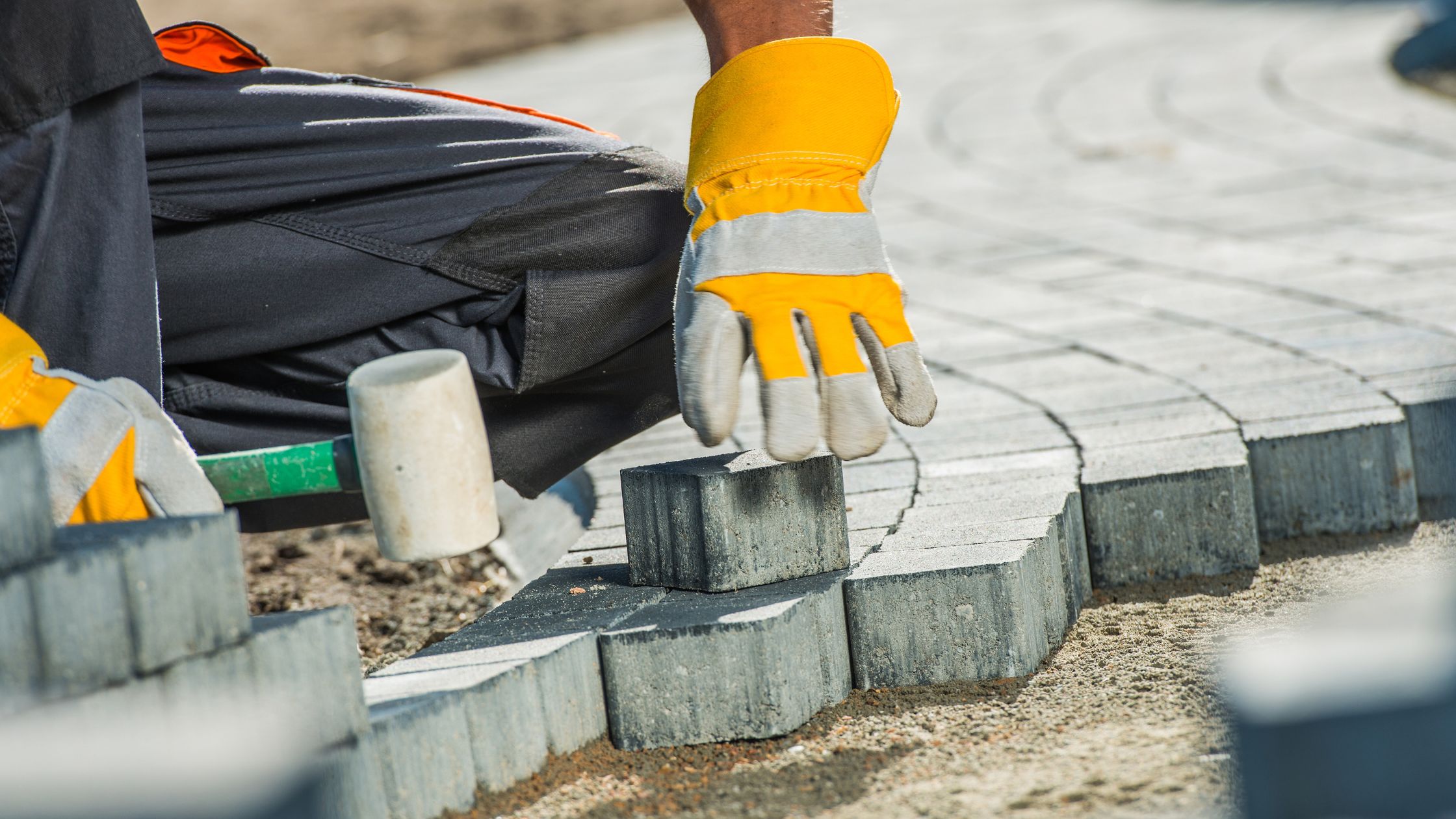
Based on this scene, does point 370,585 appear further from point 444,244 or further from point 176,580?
point 176,580

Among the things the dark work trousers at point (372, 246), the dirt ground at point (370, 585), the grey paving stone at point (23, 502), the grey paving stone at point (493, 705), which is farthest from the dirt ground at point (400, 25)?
the grey paving stone at point (23, 502)

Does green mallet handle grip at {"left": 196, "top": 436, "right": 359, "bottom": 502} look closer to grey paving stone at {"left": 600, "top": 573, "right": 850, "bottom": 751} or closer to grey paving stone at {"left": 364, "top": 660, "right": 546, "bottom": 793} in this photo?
grey paving stone at {"left": 364, "top": 660, "right": 546, "bottom": 793}

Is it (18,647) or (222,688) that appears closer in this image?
(18,647)

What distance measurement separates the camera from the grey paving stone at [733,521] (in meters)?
2.23

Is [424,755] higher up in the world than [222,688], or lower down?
lower down

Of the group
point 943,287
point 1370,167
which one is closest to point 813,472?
point 943,287

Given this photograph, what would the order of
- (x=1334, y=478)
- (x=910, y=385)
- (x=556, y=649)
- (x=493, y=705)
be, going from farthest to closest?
1. (x=1334, y=478)
2. (x=910, y=385)
3. (x=556, y=649)
4. (x=493, y=705)

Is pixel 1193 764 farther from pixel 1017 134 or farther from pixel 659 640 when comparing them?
pixel 1017 134

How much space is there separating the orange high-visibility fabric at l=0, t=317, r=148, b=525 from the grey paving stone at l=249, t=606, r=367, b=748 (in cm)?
25

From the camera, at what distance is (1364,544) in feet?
9.32

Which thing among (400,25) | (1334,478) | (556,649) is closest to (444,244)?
(556,649)

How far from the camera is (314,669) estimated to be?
1716 millimetres

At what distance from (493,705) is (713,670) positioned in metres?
0.35

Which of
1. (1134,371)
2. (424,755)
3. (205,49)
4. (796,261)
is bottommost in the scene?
(424,755)
